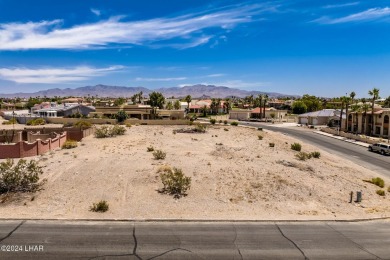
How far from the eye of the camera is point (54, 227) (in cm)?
1922

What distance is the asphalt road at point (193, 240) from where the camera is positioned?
16094 mm

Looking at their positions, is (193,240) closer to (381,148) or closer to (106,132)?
(106,132)

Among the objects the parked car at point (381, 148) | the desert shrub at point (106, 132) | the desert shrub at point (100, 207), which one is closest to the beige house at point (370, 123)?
the parked car at point (381, 148)

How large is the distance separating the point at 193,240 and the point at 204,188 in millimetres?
9601

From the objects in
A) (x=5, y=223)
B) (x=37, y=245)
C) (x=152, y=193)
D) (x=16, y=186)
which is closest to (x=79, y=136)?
(x=16, y=186)

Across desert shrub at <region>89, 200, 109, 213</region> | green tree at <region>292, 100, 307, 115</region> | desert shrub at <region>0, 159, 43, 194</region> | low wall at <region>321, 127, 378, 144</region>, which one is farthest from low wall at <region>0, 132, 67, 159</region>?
green tree at <region>292, 100, 307, 115</region>

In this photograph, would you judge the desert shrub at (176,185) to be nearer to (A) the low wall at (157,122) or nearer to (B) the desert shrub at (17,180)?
(B) the desert shrub at (17,180)

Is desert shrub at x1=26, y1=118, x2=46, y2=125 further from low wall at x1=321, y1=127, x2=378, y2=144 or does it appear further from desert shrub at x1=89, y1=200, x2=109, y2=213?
low wall at x1=321, y1=127, x2=378, y2=144

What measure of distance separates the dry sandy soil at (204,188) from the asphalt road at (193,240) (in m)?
1.71

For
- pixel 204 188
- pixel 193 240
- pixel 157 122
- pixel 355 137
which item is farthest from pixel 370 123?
pixel 193 240

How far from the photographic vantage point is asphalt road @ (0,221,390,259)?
16094 millimetres

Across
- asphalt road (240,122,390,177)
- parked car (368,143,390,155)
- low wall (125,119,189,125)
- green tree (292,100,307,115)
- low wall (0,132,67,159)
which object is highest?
green tree (292,100,307,115)

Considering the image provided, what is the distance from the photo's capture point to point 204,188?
27.2 metres

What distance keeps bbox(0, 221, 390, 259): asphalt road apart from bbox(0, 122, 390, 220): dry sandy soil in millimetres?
1706
